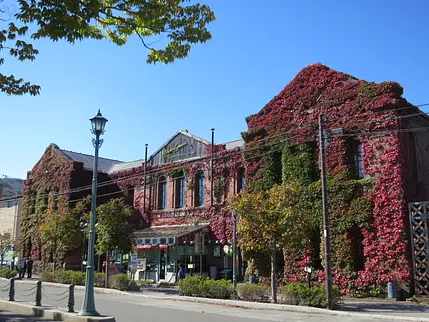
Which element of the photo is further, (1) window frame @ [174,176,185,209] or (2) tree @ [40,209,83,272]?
(1) window frame @ [174,176,185,209]

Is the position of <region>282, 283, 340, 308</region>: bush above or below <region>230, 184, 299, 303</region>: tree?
below

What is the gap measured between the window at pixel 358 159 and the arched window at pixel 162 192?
16.5 metres

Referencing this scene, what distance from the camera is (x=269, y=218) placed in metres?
18.8

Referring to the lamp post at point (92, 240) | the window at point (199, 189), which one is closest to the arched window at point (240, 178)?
the window at point (199, 189)

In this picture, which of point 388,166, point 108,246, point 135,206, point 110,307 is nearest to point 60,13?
point 110,307

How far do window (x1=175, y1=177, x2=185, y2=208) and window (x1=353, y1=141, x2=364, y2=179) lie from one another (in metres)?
14.6

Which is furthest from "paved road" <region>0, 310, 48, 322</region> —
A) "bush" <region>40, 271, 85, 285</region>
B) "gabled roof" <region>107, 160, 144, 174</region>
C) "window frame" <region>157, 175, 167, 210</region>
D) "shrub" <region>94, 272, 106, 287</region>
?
"gabled roof" <region>107, 160, 144, 174</region>

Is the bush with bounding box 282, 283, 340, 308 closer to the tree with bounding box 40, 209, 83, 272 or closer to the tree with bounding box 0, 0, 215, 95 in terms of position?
the tree with bounding box 0, 0, 215, 95

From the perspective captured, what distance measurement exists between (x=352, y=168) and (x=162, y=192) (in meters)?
17.0

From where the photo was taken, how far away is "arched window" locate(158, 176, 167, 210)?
36156 millimetres

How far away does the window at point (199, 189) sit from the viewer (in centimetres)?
3353

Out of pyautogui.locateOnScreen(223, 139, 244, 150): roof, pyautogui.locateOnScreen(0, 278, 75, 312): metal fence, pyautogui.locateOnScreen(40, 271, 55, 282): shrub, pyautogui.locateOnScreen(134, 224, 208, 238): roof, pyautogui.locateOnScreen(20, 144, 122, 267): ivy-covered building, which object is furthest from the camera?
pyautogui.locateOnScreen(20, 144, 122, 267): ivy-covered building

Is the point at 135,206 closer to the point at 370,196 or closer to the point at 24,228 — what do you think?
the point at 24,228

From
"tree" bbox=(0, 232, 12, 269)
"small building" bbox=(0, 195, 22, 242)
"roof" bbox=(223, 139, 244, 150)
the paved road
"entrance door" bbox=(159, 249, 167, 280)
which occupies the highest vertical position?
"roof" bbox=(223, 139, 244, 150)
